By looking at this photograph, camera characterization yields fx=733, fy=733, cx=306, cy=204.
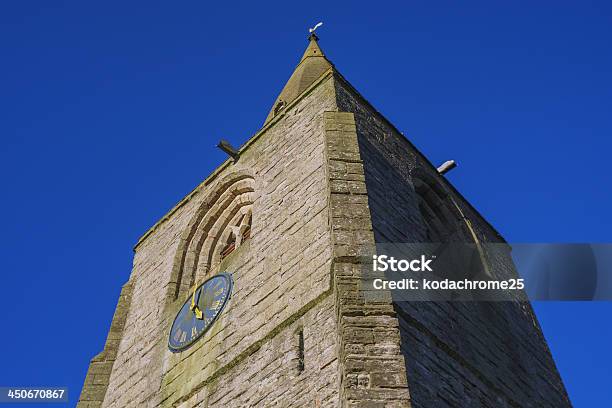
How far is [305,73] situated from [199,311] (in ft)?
25.3

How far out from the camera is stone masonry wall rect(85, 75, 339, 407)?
6.78 m

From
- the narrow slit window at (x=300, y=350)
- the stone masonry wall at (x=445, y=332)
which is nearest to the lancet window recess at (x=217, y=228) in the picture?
the stone masonry wall at (x=445, y=332)

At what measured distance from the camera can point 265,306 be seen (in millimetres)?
7887

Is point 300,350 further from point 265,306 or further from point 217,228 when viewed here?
point 217,228

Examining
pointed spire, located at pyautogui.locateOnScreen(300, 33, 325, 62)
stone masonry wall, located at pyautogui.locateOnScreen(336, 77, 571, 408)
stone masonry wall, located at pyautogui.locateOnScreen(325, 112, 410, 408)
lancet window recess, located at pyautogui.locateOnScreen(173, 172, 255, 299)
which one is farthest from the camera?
pointed spire, located at pyautogui.locateOnScreen(300, 33, 325, 62)

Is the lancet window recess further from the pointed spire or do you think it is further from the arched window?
the pointed spire


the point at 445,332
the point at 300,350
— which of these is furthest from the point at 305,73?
the point at 300,350

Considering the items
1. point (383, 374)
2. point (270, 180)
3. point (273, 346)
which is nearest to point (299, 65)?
point (270, 180)

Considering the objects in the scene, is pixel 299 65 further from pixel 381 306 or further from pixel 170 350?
pixel 381 306

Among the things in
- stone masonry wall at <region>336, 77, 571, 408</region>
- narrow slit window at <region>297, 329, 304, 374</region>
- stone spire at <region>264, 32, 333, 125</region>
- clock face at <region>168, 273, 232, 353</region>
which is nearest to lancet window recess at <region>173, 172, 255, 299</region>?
clock face at <region>168, 273, 232, 353</region>

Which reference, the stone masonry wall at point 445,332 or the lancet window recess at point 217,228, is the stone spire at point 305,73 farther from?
the stone masonry wall at point 445,332

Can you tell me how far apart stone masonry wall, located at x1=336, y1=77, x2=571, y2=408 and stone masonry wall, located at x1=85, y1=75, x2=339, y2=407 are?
2.05 ft

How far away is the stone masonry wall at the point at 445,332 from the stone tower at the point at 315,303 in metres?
0.03

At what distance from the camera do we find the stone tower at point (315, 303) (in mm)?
6281
